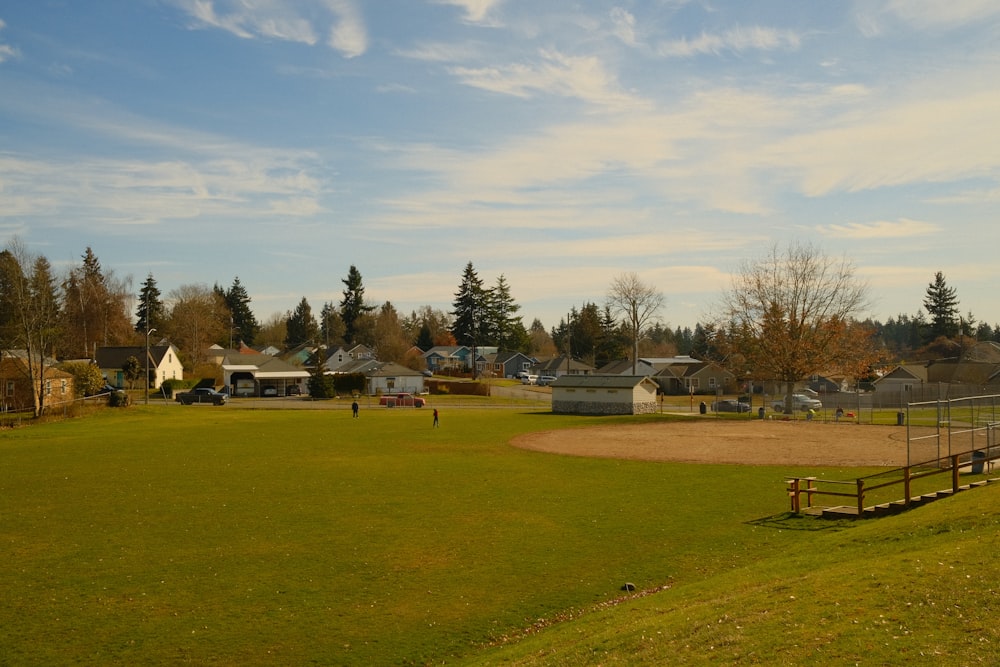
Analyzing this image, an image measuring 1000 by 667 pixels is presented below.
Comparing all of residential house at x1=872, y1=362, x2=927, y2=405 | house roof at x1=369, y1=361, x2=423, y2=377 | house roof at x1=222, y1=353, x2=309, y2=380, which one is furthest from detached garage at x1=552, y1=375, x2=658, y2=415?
house roof at x1=222, y1=353, x2=309, y2=380

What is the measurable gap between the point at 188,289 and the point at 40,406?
94094 mm

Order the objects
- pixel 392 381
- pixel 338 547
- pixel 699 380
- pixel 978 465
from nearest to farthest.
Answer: pixel 338 547 < pixel 978 465 < pixel 392 381 < pixel 699 380

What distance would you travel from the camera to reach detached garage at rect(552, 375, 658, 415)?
6812 centimetres

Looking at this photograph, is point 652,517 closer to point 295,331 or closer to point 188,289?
point 188,289

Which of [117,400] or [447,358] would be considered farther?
[447,358]

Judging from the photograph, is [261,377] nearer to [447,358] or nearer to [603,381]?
[447,358]

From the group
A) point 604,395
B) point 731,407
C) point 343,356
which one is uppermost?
point 343,356

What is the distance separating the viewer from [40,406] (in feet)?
203

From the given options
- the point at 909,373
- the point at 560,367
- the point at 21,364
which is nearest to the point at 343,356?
the point at 560,367

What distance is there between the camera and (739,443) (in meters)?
44.5

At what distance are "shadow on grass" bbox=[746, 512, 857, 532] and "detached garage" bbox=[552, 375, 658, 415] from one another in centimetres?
4378

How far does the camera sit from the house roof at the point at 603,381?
6844 centimetres

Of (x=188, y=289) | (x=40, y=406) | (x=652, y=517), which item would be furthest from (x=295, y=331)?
(x=652, y=517)

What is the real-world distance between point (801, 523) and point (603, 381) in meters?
47.3
